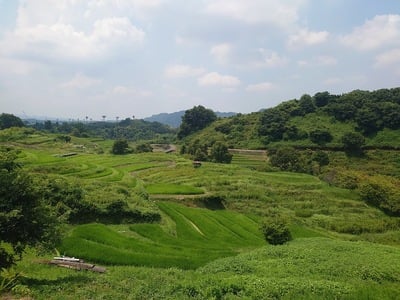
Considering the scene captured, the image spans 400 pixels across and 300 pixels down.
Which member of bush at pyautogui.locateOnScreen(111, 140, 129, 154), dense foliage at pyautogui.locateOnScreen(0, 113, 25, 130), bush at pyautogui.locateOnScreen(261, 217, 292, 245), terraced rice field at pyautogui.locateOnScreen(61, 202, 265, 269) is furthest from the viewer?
dense foliage at pyautogui.locateOnScreen(0, 113, 25, 130)

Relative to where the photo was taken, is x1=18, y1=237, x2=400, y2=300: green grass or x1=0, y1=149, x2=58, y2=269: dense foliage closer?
x1=18, y1=237, x2=400, y2=300: green grass

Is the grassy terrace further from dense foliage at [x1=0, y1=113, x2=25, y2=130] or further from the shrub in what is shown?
dense foliage at [x1=0, y1=113, x2=25, y2=130]

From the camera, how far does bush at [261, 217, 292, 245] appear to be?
3800 centimetres

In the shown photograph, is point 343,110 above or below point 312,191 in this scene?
above

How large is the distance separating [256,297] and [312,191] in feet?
177

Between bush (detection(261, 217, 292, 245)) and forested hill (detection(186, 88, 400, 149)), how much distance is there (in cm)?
6895

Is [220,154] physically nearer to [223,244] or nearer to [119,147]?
[119,147]

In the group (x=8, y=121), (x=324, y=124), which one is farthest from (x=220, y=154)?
(x=8, y=121)

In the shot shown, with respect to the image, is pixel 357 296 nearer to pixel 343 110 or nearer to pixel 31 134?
pixel 343 110

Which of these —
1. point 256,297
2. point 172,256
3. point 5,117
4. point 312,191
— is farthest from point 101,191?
point 5,117

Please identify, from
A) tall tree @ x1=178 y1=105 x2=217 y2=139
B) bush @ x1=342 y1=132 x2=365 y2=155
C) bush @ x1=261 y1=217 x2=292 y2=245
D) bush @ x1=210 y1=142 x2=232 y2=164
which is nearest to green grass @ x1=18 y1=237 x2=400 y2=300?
bush @ x1=261 y1=217 x2=292 y2=245

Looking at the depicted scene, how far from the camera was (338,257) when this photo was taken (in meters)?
25.4

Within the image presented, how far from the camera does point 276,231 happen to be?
1497 inches

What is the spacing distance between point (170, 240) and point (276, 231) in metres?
11.0
